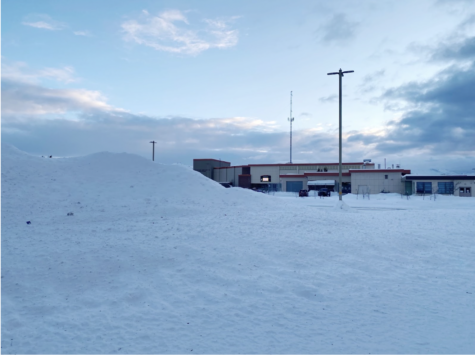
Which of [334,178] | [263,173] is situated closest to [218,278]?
[334,178]

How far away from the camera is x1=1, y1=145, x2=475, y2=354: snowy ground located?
562cm

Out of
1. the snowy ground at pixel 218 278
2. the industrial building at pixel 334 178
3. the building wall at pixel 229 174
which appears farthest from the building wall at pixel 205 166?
the snowy ground at pixel 218 278

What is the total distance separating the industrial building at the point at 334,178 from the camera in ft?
151

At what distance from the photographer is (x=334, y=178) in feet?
181

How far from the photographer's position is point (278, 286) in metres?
8.08

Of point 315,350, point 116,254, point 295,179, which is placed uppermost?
point 295,179

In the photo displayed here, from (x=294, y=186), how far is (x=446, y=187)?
2347 centimetres

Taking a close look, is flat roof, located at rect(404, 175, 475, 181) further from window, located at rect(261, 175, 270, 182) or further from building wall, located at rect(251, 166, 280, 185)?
window, located at rect(261, 175, 270, 182)

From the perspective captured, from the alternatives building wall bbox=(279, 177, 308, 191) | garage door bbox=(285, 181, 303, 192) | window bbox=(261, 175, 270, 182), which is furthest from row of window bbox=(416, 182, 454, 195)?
window bbox=(261, 175, 270, 182)

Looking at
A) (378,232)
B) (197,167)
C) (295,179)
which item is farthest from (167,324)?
(197,167)

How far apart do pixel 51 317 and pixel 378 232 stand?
12.6 meters

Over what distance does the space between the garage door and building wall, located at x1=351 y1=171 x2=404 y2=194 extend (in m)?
10.6

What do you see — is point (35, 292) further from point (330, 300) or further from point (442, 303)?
point (442, 303)

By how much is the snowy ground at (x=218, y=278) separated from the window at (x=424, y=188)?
108 feet
